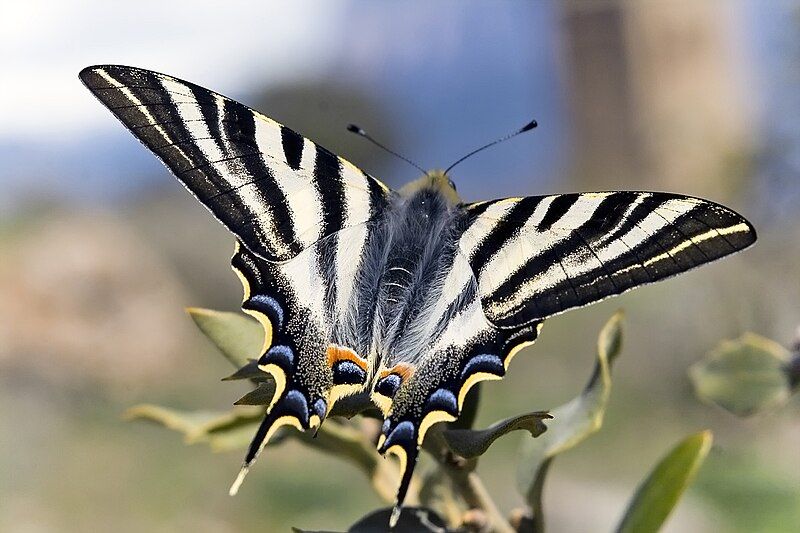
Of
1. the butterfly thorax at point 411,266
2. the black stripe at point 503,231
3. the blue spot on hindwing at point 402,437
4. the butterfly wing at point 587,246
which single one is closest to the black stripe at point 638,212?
the butterfly wing at point 587,246

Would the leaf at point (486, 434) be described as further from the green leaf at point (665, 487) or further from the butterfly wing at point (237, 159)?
the butterfly wing at point (237, 159)

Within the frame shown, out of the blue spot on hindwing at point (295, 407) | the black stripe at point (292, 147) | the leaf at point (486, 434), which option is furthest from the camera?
the black stripe at point (292, 147)

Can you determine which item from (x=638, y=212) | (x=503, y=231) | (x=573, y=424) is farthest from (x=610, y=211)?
(x=573, y=424)

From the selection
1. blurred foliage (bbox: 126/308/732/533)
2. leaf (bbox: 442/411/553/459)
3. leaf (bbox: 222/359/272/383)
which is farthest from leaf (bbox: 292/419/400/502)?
leaf (bbox: 442/411/553/459)

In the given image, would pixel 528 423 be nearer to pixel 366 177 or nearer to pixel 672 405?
pixel 366 177

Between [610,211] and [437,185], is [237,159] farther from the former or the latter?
[610,211]

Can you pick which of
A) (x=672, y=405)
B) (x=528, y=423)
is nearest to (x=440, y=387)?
(x=528, y=423)
